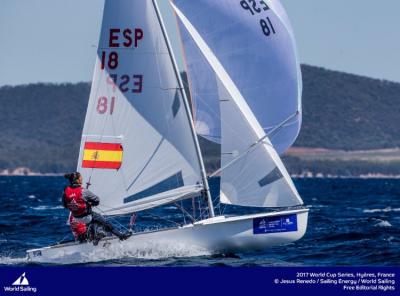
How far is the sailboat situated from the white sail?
2 centimetres

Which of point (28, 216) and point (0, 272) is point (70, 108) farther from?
point (0, 272)

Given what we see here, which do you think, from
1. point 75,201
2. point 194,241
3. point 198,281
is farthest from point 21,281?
point 194,241

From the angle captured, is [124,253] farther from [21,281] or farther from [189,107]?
[21,281]

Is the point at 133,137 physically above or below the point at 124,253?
above

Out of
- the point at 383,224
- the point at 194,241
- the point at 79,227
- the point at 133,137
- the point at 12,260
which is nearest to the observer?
the point at 79,227

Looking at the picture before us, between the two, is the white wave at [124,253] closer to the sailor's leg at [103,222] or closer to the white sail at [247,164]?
the sailor's leg at [103,222]

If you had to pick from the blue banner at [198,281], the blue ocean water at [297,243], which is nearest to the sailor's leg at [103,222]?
the blue ocean water at [297,243]

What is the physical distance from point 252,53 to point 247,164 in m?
2.32

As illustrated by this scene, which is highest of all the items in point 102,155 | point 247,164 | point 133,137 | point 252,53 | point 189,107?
point 252,53

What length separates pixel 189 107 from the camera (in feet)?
73.3

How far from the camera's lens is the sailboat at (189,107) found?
22.0 meters

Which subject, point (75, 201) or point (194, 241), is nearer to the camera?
point (75, 201)

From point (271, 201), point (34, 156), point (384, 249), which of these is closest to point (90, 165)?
point (271, 201)

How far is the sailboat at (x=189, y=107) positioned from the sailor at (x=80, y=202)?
0.92 meters
